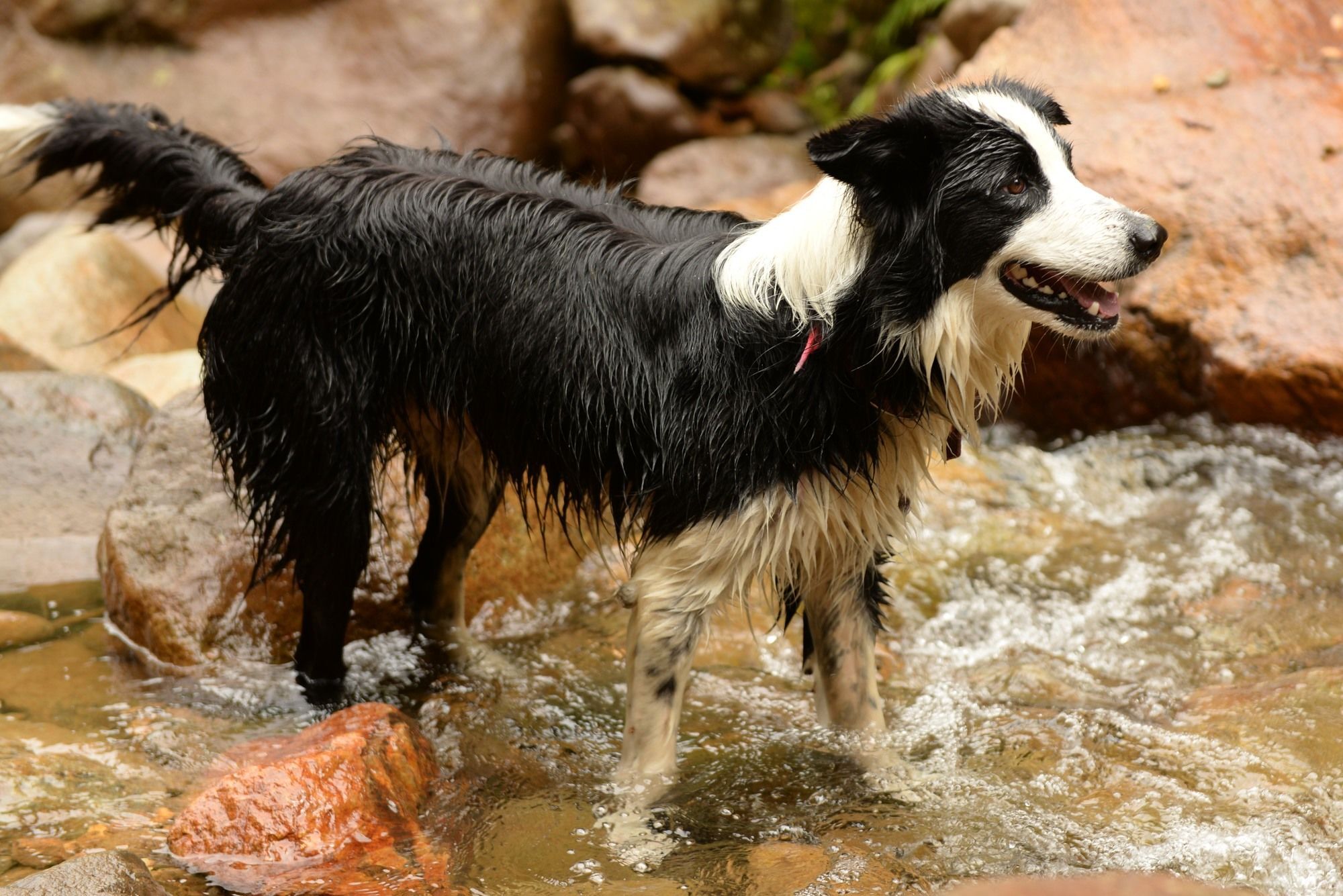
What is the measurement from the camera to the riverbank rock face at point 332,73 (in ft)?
28.7

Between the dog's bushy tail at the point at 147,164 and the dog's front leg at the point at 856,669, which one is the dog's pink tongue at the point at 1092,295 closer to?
the dog's front leg at the point at 856,669

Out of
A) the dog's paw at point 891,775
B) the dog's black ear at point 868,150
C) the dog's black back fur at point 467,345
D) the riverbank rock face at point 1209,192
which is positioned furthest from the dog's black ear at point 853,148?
the riverbank rock face at point 1209,192

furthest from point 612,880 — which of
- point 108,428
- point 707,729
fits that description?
point 108,428

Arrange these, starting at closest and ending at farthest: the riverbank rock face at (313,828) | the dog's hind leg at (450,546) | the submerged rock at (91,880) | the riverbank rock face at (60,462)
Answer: the submerged rock at (91,880)
the riverbank rock face at (313,828)
the dog's hind leg at (450,546)
the riverbank rock face at (60,462)

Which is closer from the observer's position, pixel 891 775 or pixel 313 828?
pixel 313 828

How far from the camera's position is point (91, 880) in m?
2.89

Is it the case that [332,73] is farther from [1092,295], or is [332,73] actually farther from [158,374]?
[1092,295]

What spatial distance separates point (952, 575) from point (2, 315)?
16.2 feet

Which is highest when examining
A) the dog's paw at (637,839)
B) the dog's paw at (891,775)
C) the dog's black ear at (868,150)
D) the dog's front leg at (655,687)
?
the dog's black ear at (868,150)

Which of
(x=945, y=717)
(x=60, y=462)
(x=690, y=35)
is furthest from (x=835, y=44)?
(x=945, y=717)

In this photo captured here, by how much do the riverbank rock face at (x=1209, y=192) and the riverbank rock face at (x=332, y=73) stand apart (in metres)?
3.61

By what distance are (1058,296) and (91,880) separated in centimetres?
259

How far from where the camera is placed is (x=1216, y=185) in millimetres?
5852

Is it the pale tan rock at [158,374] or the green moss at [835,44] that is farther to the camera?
the green moss at [835,44]
